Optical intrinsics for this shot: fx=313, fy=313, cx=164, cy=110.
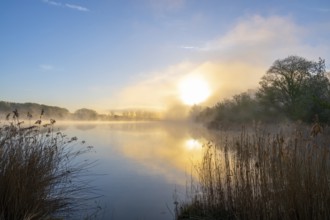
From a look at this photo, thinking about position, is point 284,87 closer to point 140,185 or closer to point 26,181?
point 140,185

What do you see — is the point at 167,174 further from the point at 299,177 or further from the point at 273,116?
the point at 273,116

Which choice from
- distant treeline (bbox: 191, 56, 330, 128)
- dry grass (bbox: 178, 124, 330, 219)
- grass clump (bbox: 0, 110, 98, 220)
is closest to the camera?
dry grass (bbox: 178, 124, 330, 219)

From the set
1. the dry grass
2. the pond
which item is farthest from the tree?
the dry grass

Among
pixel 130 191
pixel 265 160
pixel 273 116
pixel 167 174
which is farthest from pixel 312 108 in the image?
pixel 265 160

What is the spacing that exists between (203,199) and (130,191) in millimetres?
2706

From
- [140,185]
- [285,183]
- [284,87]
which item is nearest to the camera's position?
[285,183]

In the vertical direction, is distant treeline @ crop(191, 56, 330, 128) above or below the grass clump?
above

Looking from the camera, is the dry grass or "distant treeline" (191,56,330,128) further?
"distant treeline" (191,56,330,128)

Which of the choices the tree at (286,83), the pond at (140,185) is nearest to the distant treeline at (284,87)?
the tree at (286,83)

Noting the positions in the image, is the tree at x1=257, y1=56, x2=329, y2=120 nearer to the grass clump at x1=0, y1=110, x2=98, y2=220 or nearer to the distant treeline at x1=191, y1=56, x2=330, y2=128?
the distant treeline at x1=191, y1=56, x2=330, y2=128

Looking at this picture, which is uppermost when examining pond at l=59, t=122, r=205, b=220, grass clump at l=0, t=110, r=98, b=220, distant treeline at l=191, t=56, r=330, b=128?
distant treeline at l=191, t=56, r=330, b=128

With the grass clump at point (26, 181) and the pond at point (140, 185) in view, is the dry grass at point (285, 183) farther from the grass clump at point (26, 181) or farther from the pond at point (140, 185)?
the grass clump at point (26, 181)

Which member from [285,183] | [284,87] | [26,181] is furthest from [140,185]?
[284,87]

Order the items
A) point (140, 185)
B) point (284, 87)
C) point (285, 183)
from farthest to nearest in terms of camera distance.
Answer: point (284, 87), point (140, 185), point (285, 183)
